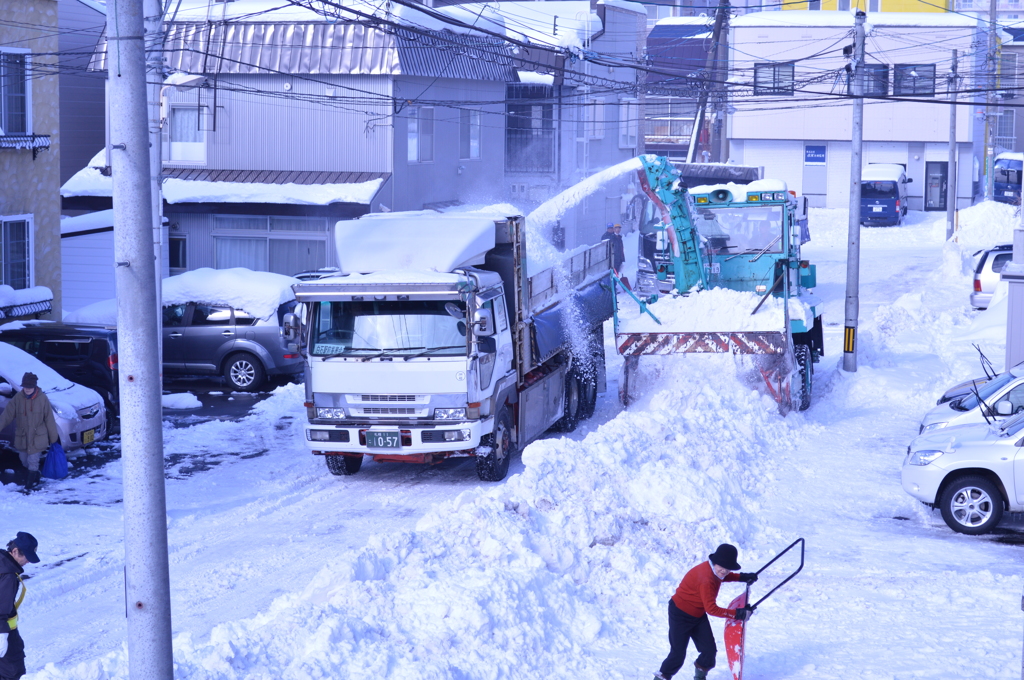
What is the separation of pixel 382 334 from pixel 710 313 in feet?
19.2

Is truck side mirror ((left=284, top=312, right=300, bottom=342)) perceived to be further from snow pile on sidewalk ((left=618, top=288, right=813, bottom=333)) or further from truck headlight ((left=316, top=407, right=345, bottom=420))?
snow pile on sidewalk ((left=618, top=288, right=813, bottom=333))

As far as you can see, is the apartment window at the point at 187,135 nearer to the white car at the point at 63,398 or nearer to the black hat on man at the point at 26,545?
the white car at the point at 63,398

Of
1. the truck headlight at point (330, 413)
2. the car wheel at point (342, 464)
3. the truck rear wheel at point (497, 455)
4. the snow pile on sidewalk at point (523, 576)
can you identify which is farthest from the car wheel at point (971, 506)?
the car wheel at point (342, 464)

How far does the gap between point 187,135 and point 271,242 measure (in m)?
3.68

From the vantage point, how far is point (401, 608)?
26.7ft

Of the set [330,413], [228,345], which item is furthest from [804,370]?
[228,345]

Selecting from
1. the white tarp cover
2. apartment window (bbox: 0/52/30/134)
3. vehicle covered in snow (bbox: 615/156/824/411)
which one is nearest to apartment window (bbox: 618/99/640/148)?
vehicle covered in snow (bbox: 615/156/824/411)

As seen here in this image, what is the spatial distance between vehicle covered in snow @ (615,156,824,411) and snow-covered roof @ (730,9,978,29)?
32595mm

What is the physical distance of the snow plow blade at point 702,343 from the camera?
16.2m

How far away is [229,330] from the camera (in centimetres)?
2084

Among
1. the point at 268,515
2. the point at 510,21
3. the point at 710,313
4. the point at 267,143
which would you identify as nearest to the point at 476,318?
the point at 268,515

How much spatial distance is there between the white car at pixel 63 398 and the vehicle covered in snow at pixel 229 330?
4893 millimetres

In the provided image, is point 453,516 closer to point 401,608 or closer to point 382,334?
point 401,608

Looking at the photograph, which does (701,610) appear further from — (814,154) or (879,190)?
(814,154)
